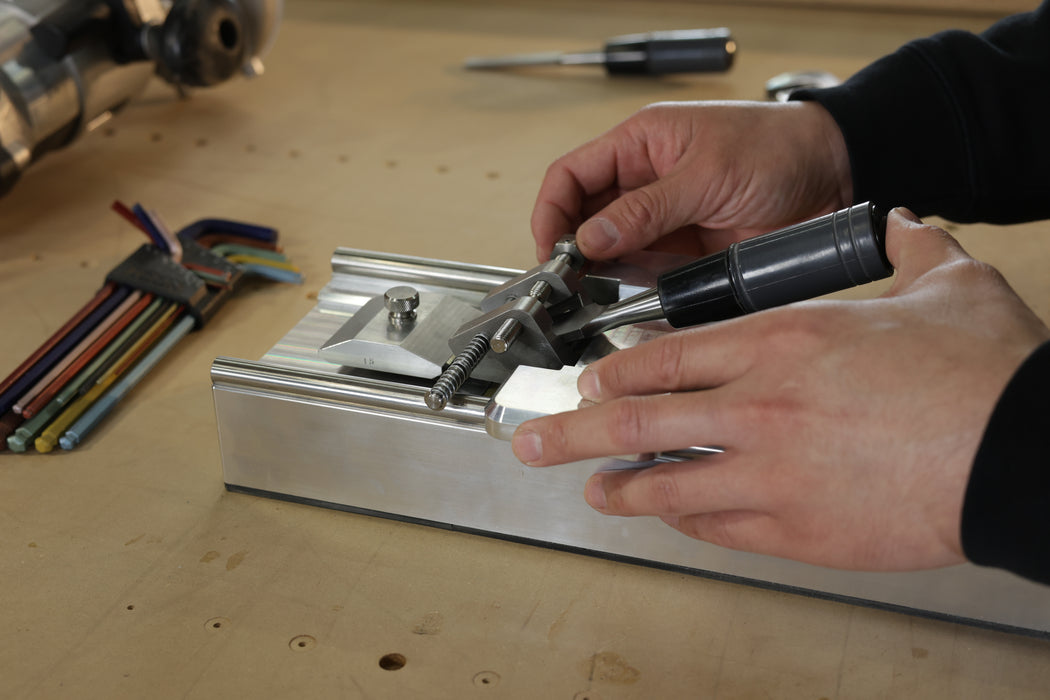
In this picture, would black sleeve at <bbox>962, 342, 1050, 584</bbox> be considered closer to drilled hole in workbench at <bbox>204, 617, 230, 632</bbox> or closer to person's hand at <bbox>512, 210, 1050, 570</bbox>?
person's hand at <bbox>512, 210, 1050, 570</bbox>

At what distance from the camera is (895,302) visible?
580 millimetres

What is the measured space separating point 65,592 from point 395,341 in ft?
0.99

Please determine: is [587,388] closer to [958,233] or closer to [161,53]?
[958,233]

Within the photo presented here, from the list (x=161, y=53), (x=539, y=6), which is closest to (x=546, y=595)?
(x=161, y=53)

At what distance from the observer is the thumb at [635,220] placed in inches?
33.7

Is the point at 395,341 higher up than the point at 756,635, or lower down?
higher up

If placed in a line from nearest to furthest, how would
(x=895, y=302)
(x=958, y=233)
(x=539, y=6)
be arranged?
(x=895, y=302)
(x=958, y=233)
(x=539, y=6)

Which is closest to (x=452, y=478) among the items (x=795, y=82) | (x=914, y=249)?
(x=914, y=249)

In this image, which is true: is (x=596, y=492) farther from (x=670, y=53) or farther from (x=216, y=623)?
(x=670, y=53)

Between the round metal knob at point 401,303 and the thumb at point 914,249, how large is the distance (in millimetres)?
372

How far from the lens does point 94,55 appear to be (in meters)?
1.26

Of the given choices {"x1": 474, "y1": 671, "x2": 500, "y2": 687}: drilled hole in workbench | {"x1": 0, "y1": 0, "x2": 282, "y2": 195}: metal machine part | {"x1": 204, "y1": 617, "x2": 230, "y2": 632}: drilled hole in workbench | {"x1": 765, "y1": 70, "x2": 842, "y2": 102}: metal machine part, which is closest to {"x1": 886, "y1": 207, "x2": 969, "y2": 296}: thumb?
{"x1": 474, "y1": 671, "x2": 500, "y2": 687}: drilled hole in workbench

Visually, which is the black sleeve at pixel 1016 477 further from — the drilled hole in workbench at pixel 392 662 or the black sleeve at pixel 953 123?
the black sleeve at pixel 953 123

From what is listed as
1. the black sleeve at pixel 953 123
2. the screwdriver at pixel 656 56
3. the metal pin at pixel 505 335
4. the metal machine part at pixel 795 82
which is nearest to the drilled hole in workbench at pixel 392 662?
the metal pin at pixel 505 335
